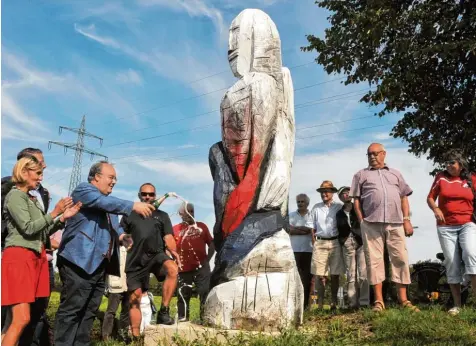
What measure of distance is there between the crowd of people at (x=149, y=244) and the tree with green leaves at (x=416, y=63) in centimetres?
501

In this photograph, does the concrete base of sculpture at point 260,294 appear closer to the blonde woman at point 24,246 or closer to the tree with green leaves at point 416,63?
the blonde woman at point 24,246

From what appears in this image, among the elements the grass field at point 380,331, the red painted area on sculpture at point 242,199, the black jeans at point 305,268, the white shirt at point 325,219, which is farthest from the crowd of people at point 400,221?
the red painted area on sculpture at point 242,199

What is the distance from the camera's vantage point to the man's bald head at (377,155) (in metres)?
6.21

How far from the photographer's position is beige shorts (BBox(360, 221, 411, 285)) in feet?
19.6

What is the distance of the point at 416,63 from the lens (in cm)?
1139

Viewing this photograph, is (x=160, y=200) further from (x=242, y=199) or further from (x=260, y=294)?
(x=260, y=294)

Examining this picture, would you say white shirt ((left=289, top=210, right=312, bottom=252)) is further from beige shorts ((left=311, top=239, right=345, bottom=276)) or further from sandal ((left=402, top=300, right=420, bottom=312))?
sandal ((left=402, top=300, right=420, bottom=312))

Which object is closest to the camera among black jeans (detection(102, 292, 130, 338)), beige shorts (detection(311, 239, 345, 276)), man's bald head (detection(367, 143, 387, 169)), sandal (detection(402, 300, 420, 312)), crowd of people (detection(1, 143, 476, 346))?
crowd of people (detection(1, 143, 476, 346))

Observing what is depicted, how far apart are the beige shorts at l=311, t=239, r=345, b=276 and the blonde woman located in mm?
3832

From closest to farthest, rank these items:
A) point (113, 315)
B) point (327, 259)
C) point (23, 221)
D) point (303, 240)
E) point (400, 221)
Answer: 1. point (23, 221)
2. point (400, 221)
3. point (113, 315)
4. point (327, 259)
5. point (303, 240)

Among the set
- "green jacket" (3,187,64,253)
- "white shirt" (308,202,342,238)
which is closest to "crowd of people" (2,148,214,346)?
"green jacket" (3,187,64,253)

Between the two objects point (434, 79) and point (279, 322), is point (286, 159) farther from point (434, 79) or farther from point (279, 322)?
point (434, 79)

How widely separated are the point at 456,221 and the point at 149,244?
352 cm

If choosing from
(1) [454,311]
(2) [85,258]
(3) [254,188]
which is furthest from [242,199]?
(1) [454,311]
